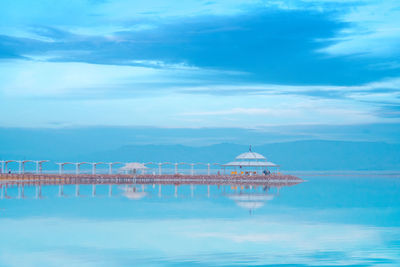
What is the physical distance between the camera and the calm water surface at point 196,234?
16.8 metres

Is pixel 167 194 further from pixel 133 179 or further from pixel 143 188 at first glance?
pixel 133 179

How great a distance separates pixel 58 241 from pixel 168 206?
578 inches

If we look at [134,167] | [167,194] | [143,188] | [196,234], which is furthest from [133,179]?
[196,234]

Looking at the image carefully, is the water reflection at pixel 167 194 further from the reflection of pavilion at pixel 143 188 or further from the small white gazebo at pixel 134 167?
the small white gazebo at pixel 134 167

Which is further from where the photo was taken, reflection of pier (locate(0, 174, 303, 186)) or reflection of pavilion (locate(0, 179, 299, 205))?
reflection of pier (locate(0, 174, 303, 186))

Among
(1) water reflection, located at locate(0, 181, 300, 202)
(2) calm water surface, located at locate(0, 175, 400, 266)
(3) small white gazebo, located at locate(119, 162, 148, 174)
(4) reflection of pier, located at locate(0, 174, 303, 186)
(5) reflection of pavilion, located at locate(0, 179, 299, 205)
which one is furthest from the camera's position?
(3) small white gazebo, located at locate(119, 162, 148, 174)

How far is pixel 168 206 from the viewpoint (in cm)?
3422

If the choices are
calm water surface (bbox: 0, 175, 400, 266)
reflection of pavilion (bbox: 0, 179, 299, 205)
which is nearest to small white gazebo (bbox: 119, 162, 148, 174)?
reflection of pavilion (bbox: 0, 179, 299, 205)

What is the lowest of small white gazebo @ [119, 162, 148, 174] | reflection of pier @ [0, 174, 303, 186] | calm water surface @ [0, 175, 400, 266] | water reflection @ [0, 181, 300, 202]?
calm water surface @ [0, 175, 400, 266]

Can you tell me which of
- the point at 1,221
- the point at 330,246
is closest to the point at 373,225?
the point at 330,246

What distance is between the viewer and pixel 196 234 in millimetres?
21828

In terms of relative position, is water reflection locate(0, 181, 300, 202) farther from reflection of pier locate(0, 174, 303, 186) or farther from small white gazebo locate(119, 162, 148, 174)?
small white gazebo locate(119, 162, 148, 174)

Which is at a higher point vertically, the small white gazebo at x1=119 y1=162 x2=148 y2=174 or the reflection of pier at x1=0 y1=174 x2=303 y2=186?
the small white gazebo at x1=119 y1=162 x2=148 y2=174

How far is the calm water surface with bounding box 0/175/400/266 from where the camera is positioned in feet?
55.2
